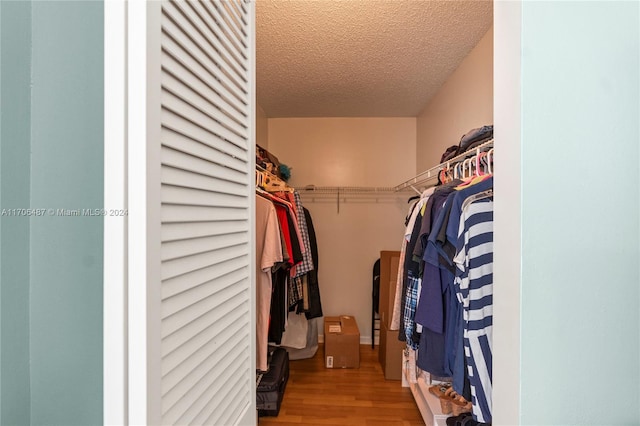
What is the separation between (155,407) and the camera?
498 millimetres

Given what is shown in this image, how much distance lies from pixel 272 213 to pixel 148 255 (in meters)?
1.41

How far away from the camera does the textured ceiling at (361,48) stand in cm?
182

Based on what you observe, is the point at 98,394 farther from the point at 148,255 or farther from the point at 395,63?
the point at 395,63

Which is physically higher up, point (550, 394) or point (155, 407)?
point (155, 407)

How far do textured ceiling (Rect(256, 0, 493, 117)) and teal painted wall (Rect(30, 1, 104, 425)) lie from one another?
1.42 metres

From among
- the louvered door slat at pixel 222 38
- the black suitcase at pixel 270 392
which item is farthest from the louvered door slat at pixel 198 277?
the black suitcase at pixel 270 392

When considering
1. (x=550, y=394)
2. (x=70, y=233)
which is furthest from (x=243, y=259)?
(x=550, y=394)

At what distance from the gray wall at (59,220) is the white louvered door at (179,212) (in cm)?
16

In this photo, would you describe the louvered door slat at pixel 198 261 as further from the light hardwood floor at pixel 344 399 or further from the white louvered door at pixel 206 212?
the light hardwood floor at pixel 344 399

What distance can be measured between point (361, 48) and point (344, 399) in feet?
8.26

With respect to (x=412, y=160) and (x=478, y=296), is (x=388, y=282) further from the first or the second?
(x=478, y=296)

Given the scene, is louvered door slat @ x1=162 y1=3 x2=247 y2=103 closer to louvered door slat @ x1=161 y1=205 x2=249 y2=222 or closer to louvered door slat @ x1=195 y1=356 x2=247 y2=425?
A: louvered door slat @ x1=161 y1=205 x2=249 y2=222

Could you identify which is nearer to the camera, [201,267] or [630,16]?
[201,267]

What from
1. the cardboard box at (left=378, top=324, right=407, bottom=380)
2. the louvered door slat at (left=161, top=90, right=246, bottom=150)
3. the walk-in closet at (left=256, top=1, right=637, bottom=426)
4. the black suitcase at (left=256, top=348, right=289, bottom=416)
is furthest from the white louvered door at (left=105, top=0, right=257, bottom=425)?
the cardboard box at (left=378, top=324, right=407, bottom=380)
